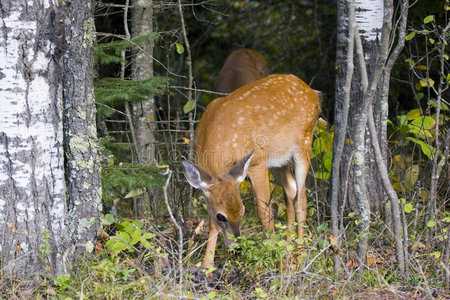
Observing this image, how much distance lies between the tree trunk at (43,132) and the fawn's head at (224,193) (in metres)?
1.01

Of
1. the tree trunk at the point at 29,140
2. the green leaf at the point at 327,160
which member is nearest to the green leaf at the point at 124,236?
the tree trunk at the point at 29,140

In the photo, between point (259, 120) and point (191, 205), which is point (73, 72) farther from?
point (191, 205)

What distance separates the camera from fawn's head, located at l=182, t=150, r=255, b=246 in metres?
5.45

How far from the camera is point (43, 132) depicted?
179 inches

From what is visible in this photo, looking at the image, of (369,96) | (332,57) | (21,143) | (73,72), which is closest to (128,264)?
(21,143)

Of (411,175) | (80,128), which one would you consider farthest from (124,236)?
(411,175)

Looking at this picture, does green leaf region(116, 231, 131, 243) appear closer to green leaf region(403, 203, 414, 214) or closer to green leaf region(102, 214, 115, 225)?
green leaf region(102, 214, 115, 225)

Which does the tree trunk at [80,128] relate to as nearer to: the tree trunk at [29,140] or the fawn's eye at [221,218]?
the tree trunk at [29,140]

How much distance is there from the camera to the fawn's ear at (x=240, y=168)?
5.64 m

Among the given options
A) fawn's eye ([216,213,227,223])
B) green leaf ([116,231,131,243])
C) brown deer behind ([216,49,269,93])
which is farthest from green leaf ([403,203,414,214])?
brown deer behind ([216,49,269,93])

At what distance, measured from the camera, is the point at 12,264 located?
446cm

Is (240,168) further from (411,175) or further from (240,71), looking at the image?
(240,71)

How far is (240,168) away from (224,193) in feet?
0.88

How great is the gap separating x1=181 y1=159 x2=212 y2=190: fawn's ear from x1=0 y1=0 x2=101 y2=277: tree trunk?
2.96 ft
